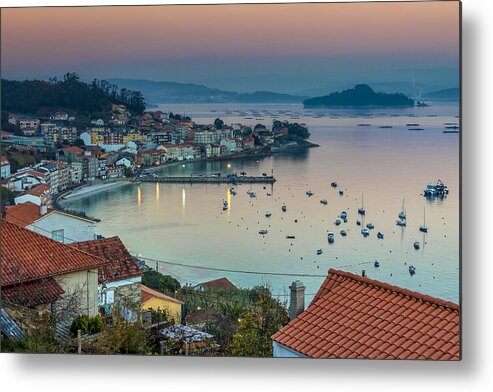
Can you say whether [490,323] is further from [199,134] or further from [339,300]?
[199,134]

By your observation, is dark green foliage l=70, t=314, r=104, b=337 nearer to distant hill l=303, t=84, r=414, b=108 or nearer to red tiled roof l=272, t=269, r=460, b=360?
red tiled roof l=272, t=269, r=460, b=360

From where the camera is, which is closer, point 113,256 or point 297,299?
point 297,299

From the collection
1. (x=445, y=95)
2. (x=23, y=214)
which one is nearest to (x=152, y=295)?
(x=23, y=214)

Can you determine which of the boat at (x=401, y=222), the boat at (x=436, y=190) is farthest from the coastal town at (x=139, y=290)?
the boat at (x=436, y=190)

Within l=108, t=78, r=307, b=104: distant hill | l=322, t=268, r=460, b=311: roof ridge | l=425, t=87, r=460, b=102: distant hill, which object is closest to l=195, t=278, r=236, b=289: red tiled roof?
l=322, t=268, r=460, b=311: roof ridge

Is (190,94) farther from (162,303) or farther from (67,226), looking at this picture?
(162,303)

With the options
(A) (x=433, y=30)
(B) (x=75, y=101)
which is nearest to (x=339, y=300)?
(A) (x=433, y=30)
